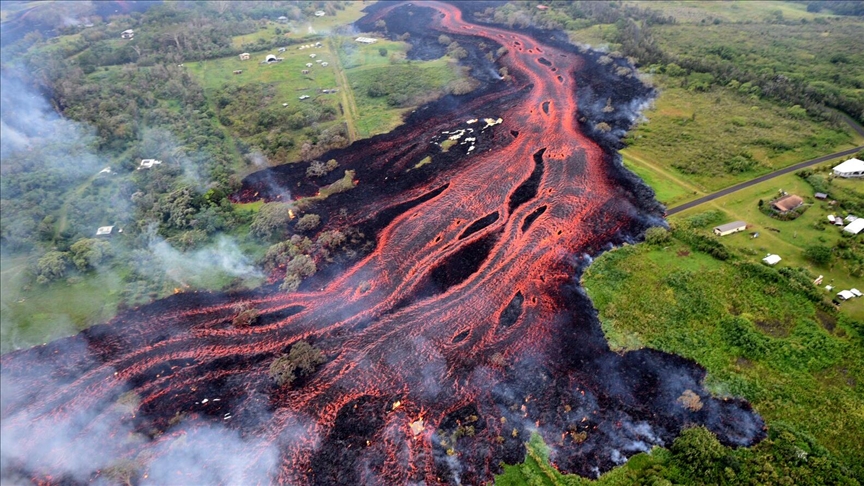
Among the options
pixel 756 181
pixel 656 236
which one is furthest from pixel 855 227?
pixel 656 236

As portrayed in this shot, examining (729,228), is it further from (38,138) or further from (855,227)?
(38,138)

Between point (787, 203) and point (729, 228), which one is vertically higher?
point (787, 203)

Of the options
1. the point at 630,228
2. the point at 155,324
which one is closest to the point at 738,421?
the point at 630,228

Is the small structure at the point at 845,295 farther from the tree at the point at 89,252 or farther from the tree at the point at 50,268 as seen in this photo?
the tree at the point at 50,268

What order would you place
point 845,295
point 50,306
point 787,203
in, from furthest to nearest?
1. point 787,203
2. point 50,306
3. point 845,295

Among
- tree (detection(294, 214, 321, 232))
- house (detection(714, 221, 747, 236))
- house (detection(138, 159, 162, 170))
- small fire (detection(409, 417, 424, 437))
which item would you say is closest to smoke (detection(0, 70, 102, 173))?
house (detection(138, 159, 162, 170))

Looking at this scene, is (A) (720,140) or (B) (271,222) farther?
(A) (720,140)
